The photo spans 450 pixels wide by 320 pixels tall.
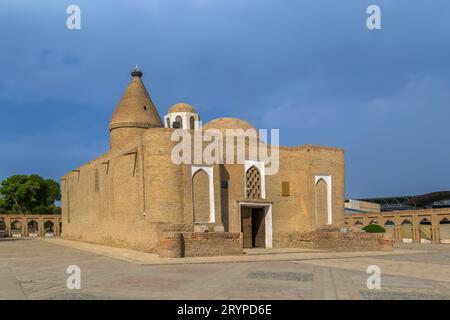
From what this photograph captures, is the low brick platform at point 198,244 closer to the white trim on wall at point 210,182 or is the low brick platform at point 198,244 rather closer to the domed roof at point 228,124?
the white trim on wall at point 210,182

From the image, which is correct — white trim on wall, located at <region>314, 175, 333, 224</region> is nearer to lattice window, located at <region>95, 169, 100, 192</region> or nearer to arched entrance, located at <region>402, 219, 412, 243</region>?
lattice window, located at <region>95, 169, 100, 192</region>

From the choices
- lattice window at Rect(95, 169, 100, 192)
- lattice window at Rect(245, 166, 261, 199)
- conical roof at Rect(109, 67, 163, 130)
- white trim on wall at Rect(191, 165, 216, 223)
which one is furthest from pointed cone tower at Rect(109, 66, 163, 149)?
white trim on wall at Rect(191, 165, 216, 223)

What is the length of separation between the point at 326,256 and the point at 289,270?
552cm

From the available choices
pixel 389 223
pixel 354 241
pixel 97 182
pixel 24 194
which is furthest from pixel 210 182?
pixel 24 194

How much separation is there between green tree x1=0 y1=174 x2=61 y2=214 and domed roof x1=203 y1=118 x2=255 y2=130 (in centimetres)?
4343

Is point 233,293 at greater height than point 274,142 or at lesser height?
lesser

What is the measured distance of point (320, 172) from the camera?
83.4 feet

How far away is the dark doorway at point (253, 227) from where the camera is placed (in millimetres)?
23469

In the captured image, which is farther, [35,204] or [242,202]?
[35,204]

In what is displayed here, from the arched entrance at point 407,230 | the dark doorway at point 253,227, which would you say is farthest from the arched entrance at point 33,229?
the arched entrance at point 407,230

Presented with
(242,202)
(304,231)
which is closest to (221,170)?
(242,202)

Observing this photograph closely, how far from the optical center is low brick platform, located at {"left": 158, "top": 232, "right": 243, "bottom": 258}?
55.6ft

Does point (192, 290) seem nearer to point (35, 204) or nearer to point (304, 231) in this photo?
point (304, 231)
